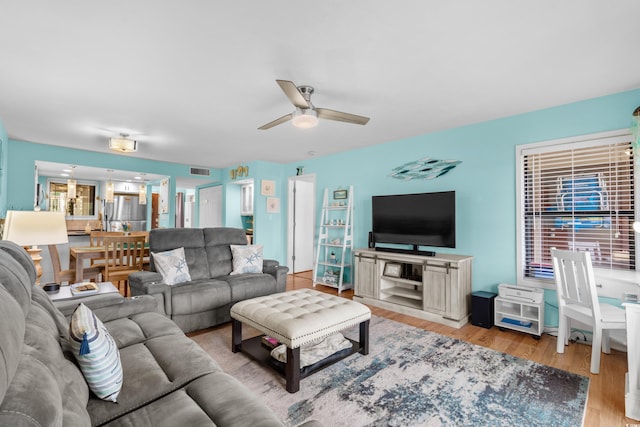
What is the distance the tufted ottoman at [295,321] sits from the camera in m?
2.15

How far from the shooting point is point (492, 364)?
2.59 metres

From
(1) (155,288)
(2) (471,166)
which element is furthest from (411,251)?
(1) (155,288)

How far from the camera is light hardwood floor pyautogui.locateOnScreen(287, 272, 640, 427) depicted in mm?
1966

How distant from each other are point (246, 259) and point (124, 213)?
280 inches

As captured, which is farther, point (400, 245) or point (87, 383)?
point (400, 245)

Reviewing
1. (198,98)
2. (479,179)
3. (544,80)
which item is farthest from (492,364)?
(198,98)

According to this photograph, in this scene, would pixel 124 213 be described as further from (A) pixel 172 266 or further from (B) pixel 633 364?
(B) pixel 633 364

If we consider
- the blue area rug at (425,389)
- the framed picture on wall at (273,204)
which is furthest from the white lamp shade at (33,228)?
the framed picture on wall at (273,204)

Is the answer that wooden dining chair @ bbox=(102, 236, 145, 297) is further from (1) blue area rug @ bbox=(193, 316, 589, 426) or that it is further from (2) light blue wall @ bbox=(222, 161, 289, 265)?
(2) light blue wall @ bbox=(222, 161, 289, 265)

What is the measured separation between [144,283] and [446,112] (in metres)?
3.67

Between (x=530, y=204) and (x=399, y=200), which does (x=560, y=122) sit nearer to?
(x=530, y=204)

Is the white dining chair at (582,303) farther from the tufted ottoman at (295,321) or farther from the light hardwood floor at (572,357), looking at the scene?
the tufted ottoman at (295,321)

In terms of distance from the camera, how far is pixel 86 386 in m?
1.23

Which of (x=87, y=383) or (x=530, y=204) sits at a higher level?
(x=530, y=204)
